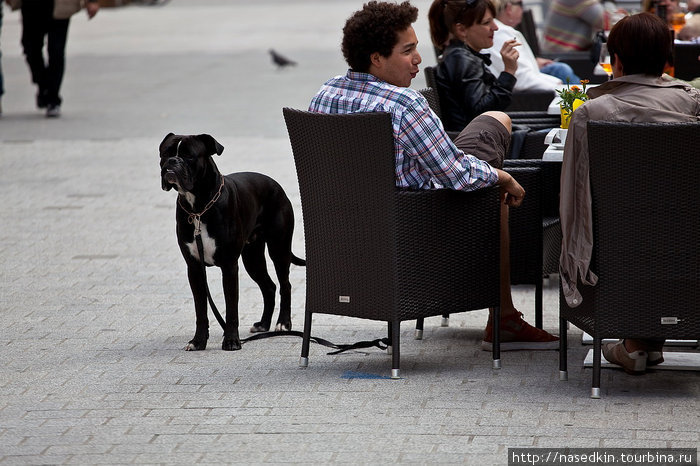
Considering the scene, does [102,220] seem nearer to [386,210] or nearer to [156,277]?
[156,277]

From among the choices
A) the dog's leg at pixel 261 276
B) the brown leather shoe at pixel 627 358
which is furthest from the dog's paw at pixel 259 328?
the brown leather shoe at pixel 627 358

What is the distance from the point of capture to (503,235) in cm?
530

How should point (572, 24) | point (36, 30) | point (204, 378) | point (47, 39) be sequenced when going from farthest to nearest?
point (36, 30)
point (47, 39)
point (572, 24)
point (204, 378)

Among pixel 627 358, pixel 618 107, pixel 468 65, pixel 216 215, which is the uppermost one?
pixel 618 107

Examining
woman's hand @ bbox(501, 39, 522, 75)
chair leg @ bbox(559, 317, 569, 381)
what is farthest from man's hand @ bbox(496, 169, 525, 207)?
woman's hand @ bbox(501, 39, 522, 75)

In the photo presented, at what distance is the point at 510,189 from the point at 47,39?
9549 mm

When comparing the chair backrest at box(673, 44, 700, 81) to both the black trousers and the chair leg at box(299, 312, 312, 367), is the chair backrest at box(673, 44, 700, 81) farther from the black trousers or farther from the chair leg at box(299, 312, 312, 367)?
the black trousers

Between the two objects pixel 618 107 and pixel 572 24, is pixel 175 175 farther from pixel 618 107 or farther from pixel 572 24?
pixel 572 24

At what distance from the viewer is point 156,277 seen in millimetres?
7129

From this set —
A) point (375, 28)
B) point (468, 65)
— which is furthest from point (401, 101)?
point (468, 65)

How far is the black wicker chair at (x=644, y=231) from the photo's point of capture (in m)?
4.43

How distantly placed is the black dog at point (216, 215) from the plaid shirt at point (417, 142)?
2.37ft

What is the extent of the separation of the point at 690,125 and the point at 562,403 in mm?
1151

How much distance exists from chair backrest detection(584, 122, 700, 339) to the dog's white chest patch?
1729 mm
